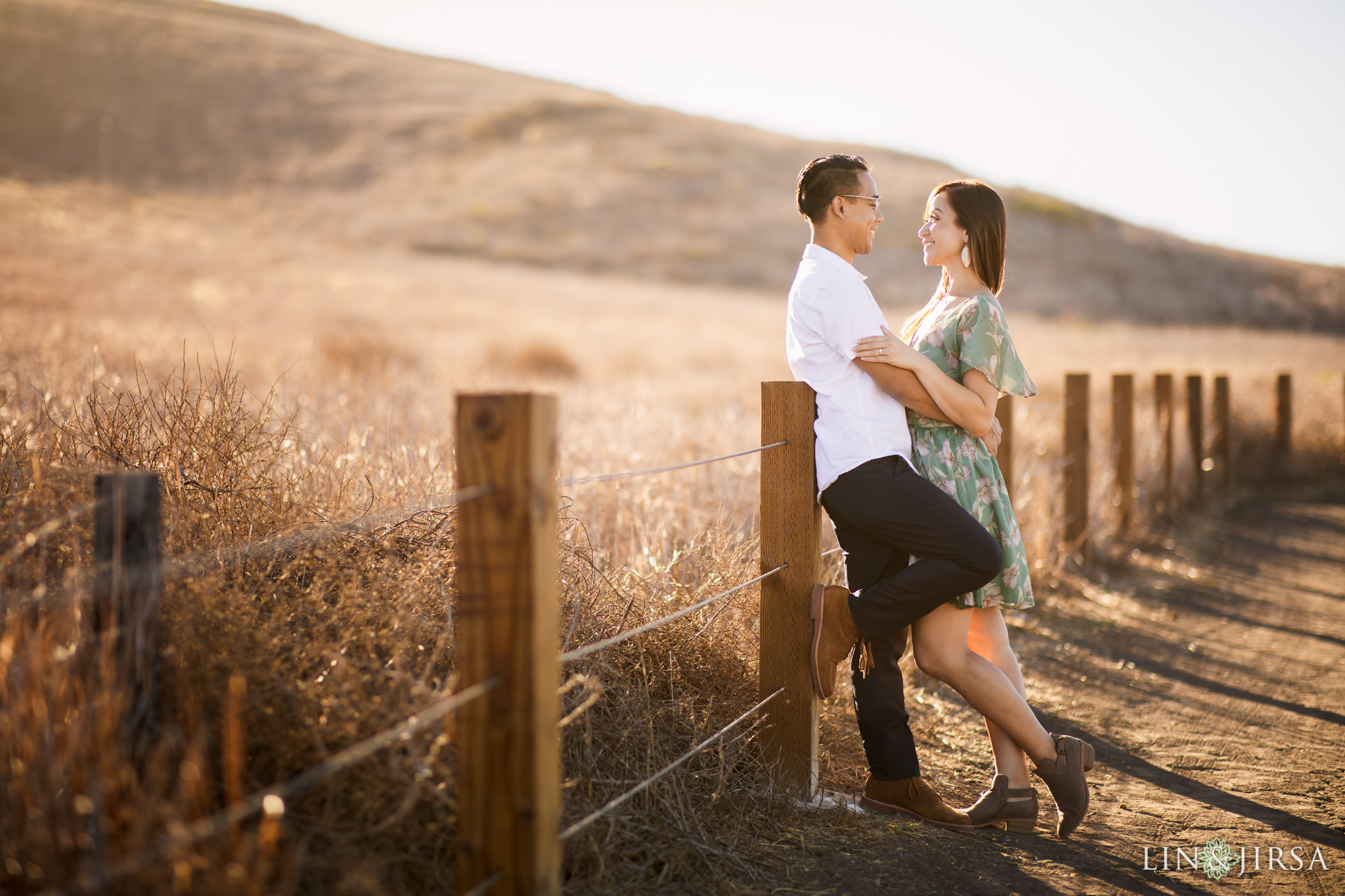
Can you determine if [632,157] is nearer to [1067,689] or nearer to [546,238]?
[546,238]

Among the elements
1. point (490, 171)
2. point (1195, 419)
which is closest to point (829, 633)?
point (1195, 419)

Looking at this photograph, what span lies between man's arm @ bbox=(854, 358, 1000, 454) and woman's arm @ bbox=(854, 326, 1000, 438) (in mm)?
16

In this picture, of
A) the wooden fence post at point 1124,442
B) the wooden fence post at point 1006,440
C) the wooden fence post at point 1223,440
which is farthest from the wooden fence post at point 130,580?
the wooden fence post at point 1223,440

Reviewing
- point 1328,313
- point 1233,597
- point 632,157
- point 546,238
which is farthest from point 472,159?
point 1233,597

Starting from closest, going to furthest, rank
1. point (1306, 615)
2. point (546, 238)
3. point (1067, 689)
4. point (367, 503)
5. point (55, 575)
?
1. point (55, 575)
2. point (367, 503)
3. point (1067, 689)
4. point (1306, 615)
5. point (546, 238)

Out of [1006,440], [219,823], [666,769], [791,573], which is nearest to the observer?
[219,823]

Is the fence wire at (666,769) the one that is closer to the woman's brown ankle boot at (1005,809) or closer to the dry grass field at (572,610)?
the dry grass field at (572,610)

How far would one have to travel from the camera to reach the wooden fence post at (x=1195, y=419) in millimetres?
9547

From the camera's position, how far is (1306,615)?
19.5 ft

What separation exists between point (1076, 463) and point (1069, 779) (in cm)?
414

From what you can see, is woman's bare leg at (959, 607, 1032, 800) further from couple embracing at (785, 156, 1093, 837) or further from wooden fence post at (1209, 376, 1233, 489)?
wooden fence post at (1209, 376, 1233, 489)

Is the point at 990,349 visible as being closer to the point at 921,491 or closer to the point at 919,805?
the point at 921,491

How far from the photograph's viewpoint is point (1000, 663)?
305cm

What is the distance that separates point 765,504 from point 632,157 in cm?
5313
